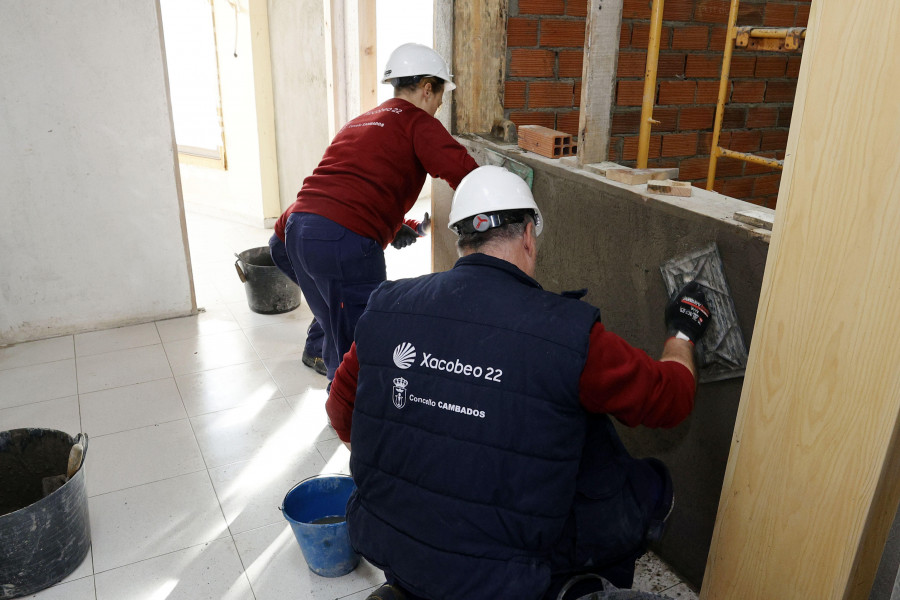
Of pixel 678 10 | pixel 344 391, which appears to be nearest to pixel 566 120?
pixel 678 10

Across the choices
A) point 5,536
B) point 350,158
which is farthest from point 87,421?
point 350,158

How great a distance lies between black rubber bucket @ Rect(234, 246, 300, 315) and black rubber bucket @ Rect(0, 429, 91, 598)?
1714 mm

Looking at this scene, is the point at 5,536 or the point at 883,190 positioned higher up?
the point at 883,190

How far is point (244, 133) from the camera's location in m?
5.55

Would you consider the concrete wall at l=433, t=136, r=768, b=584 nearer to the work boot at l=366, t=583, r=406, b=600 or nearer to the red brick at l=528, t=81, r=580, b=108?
the red brick at l=528, t=81, r=580, b=108

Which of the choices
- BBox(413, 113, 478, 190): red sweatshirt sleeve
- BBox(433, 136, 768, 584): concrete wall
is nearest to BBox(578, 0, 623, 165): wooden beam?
BBox(433, 136, 768, 584): concrete wall

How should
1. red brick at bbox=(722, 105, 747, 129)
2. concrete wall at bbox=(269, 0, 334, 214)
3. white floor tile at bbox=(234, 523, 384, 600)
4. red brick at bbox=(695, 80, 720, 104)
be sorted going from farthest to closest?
concrete wall at bbox=(269, 0, 334, 214) < red brick at bbox=(722, 105, 747, 129) < red brick at bbox=(695, 80, 720, 104) < white floor tile at bbox=(234, 523, 384, 600)

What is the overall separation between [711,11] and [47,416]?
11.2 feet

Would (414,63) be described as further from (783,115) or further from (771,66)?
(783,115)

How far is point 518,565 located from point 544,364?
16.0 inches

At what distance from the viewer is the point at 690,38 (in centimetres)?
321

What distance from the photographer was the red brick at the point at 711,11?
124 inches

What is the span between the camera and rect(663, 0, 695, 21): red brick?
3.08 metres

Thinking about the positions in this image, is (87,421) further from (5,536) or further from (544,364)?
(544,364)
